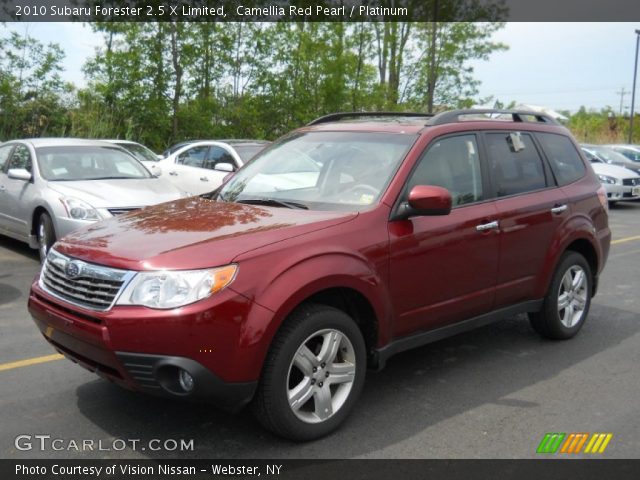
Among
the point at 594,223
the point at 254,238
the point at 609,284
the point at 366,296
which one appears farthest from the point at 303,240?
the point at 609,284

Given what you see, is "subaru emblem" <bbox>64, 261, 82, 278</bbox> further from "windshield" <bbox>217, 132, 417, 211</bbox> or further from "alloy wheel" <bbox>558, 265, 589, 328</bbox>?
"alloy wheel" <bbox>558, 265, 589, 328</bbox>

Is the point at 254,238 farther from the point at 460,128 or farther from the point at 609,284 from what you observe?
the point at 609,284

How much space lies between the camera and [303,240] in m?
3.66

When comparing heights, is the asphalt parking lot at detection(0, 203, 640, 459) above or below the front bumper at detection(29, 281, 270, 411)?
below

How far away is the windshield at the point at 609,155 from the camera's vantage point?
20.0 meters

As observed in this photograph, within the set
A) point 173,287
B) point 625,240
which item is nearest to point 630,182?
point 625,240

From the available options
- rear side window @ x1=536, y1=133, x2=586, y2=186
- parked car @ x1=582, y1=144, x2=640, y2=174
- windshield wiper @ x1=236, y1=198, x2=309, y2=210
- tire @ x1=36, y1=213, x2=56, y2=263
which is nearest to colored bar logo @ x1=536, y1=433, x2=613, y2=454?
windshield wiper @ x1=236, y1=198, x2=309, y2=210

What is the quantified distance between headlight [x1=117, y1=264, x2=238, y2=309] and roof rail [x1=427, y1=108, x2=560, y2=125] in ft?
6.72

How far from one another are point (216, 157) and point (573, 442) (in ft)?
30.5

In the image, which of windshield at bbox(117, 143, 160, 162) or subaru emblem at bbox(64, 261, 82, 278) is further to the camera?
windshield at bbox(117, 143, 160, 162)

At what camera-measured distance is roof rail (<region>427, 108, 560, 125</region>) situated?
471cm

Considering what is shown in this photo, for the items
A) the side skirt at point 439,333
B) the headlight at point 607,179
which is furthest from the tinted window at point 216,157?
the headlight at point 607,179

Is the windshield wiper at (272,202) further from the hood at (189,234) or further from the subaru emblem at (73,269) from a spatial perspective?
the subaru emblem at (73,269)

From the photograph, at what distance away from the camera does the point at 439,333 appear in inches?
176
